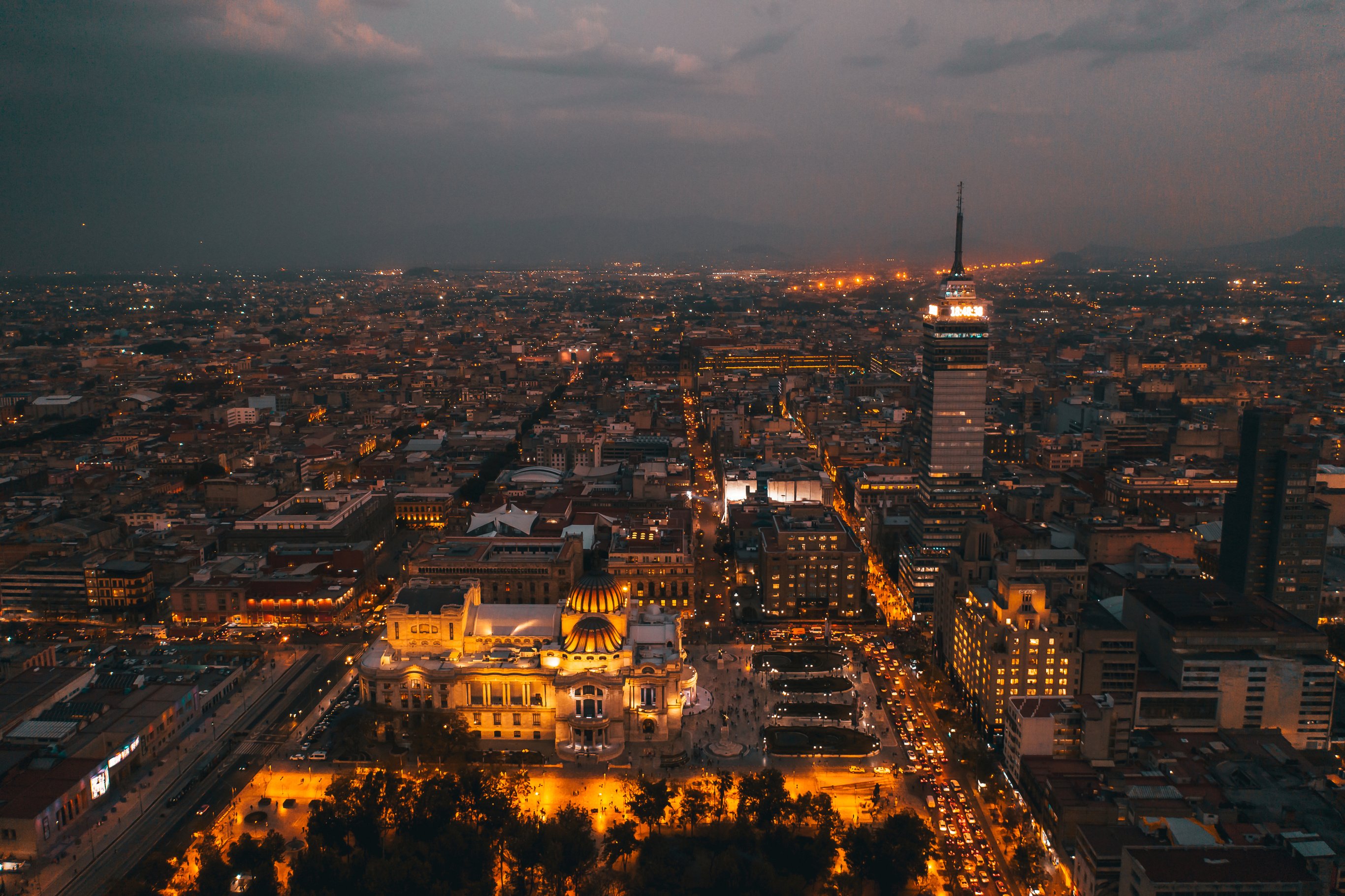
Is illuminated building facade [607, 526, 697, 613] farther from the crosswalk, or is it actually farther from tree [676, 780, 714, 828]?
the crosswalk

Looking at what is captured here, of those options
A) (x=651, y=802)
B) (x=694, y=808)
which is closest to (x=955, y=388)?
(x=694, y=808)

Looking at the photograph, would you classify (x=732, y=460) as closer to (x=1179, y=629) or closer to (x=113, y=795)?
(x=1179, y=629)

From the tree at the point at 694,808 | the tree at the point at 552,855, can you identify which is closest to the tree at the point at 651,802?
the tree at the point at 694,808

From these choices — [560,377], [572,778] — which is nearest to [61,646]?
[572,778]

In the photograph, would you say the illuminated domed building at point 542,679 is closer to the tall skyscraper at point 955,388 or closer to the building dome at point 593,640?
the building dome at point 593,640

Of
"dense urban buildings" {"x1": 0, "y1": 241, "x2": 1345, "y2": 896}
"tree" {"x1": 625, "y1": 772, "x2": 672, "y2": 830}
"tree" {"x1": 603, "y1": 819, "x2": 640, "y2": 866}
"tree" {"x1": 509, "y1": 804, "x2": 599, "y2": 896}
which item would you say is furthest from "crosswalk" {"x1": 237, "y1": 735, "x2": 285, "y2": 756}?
"tree" {"x1": 603, "y1": 819, "x2": 640, "y2": 866}
